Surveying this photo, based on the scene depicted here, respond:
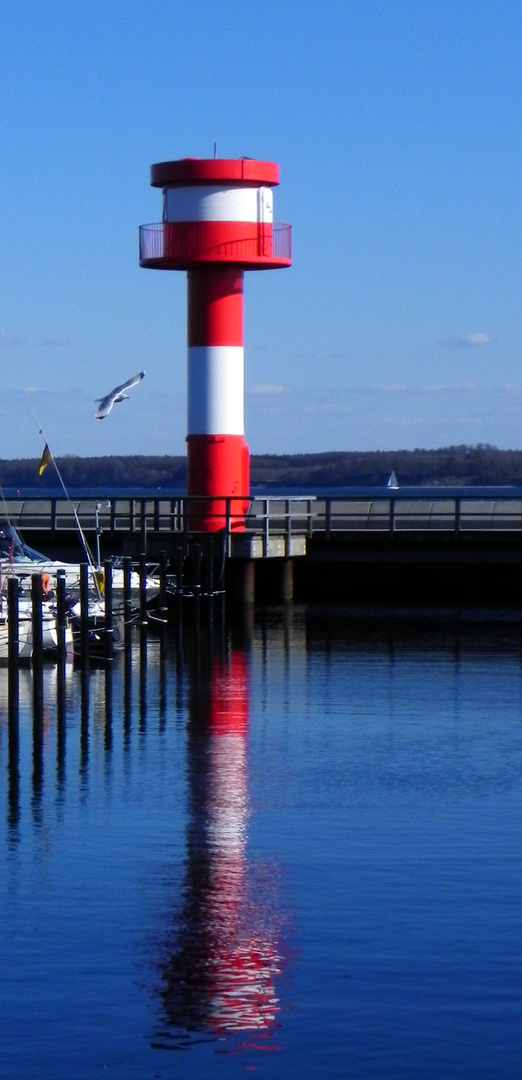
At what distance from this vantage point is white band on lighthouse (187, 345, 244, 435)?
30.3 m

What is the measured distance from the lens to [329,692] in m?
21.0

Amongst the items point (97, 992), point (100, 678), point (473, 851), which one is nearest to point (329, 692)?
point (100, 678)

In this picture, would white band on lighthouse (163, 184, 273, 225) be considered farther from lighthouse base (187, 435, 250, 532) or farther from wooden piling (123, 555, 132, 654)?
wooden piling (123, 555, 132, 654)

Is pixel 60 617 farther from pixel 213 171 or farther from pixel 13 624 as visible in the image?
pixel 213 171

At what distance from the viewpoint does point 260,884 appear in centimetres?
1146

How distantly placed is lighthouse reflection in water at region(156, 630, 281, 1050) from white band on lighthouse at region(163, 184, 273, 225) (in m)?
15.8

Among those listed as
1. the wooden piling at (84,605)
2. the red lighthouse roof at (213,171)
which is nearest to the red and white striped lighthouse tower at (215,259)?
the red lighthouse roof at (213,171)

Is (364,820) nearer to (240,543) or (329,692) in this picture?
(329,692)

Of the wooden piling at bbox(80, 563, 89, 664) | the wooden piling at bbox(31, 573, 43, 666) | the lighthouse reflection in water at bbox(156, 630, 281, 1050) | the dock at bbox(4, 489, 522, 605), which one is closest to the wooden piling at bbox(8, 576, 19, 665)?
the wooden piling at bbox(31, 573, 43, 666)

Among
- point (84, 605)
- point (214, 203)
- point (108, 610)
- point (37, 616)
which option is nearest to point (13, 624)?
point (37, 616)

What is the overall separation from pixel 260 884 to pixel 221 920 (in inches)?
31.6

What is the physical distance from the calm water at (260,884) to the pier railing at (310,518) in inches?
437

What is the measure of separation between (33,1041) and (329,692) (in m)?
12.7

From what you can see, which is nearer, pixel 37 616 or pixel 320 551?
pixel 37 616
